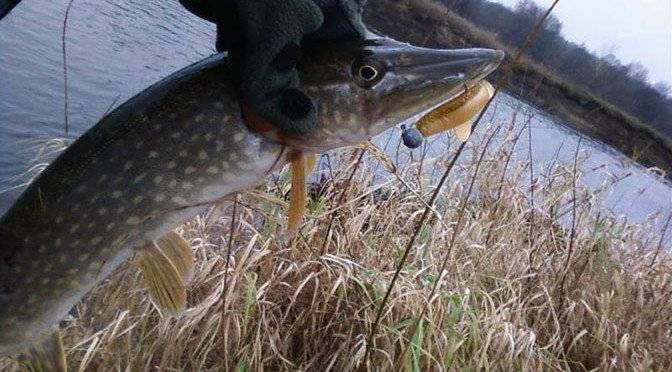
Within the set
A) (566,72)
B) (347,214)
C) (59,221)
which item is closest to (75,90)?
(347,214)

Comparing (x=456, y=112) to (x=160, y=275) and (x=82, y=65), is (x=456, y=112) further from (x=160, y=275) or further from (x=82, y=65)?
(x=82, y=65)

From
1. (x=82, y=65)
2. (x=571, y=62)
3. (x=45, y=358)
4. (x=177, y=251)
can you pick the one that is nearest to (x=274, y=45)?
(x=177, y=251)

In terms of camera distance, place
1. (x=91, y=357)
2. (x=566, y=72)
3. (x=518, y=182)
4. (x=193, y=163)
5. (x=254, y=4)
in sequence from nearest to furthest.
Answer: (x=254, y=4) < (x=193, y=163) < (x=91, y=357) < (x=518, y=182) < (x=566, y=72)

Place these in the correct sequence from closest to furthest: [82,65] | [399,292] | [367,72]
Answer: [367,72] < [399,292] < [82,65]

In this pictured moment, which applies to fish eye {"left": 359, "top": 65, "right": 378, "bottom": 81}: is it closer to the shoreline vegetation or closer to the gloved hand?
the gloved hand

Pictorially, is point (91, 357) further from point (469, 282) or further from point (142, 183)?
point (469, 282)

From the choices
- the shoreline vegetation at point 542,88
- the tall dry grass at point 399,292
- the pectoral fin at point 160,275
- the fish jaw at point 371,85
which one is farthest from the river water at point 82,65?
the shoreline vegetation at point 542,88
